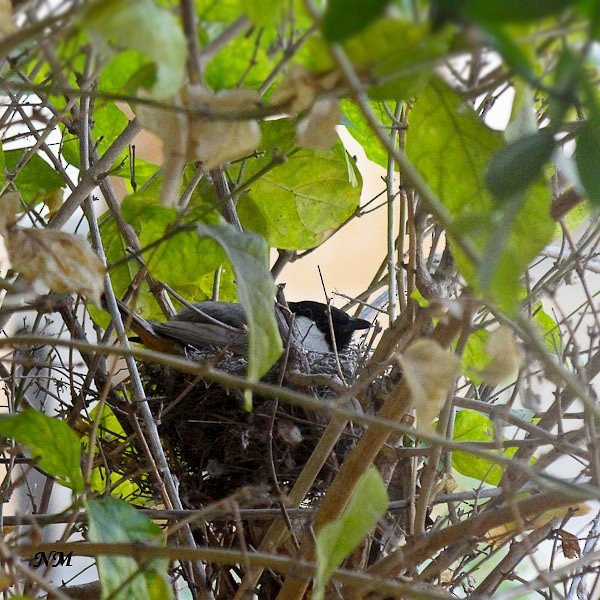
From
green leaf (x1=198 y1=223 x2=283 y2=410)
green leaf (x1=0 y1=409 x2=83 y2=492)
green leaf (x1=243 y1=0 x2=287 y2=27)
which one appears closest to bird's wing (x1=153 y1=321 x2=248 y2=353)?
green leaf (x1=0 y1=409 x2=83 y2=492)

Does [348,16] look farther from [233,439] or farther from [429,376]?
[233,439]

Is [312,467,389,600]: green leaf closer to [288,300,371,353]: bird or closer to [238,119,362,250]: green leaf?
[238,119,362,250]: green leaf

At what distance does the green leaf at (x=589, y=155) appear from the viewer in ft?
1.05

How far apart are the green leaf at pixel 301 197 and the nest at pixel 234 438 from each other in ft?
0.64

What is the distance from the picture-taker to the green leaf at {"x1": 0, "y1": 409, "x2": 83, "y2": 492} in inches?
24.9

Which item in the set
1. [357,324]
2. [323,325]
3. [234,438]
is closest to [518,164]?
[234,438]

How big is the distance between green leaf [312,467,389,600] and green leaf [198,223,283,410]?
0.10 meters

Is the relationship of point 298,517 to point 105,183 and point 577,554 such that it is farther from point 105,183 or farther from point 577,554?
point 105,183

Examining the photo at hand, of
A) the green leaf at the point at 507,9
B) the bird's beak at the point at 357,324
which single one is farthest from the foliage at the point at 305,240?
the bird's beak at the point at 357,324

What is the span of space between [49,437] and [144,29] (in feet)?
1.44

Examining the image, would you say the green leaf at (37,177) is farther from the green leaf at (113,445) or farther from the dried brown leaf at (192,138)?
the dried brown leaf at (192,138)

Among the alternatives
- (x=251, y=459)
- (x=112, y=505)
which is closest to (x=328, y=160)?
(x=251, y=459)

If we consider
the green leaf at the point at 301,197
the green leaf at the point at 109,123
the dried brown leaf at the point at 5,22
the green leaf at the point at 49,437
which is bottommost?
the green leaf at the point at 49,437

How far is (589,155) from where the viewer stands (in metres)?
0.34
